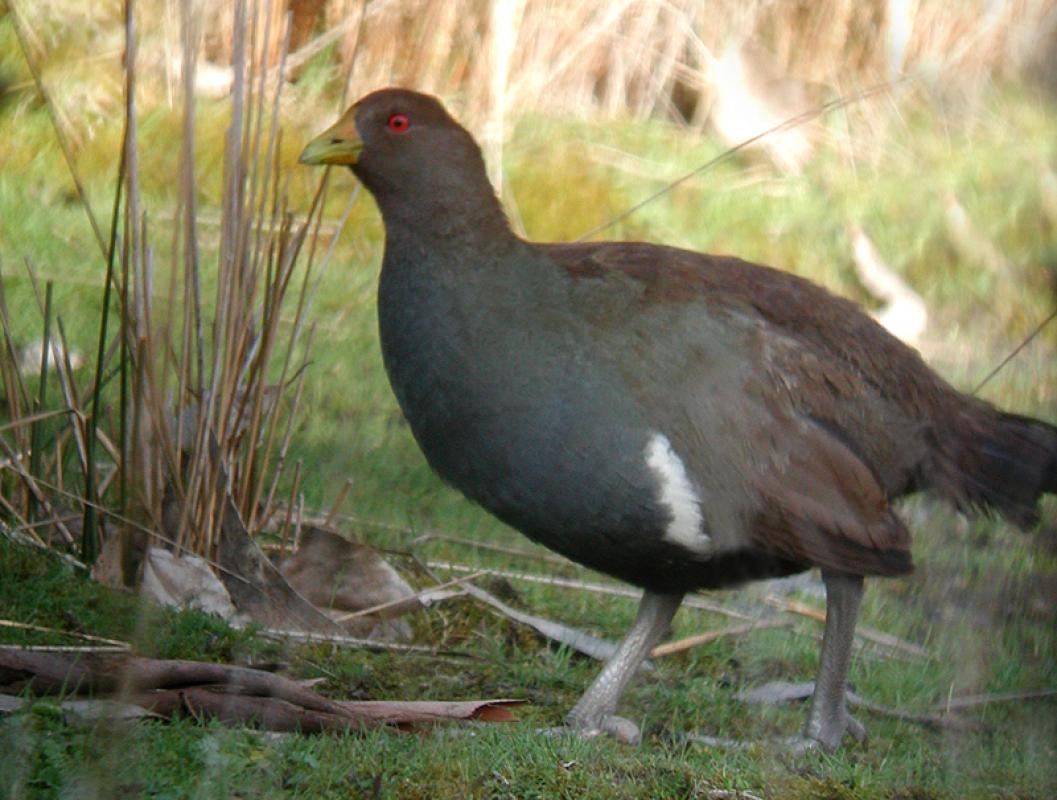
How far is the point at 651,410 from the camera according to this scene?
3.65 meters

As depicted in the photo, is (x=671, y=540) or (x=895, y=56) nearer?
(x=671, y=540)

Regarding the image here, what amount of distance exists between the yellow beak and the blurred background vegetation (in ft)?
0.30

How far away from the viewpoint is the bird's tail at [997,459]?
3.83 m

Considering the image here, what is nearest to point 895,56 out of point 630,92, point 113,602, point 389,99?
point 630,92

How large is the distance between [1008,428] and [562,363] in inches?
46.8

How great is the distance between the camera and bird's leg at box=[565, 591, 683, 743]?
3.87 m

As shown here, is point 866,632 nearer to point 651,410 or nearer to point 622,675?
point 622,675

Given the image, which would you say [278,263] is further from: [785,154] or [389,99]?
[785,154]

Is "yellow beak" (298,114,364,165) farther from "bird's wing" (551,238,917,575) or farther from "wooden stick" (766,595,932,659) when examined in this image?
"wooden stick" (766,595,932,659)

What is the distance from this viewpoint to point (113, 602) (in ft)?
12.4

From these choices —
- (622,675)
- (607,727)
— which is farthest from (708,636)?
(607,727)

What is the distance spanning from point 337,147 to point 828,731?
6.04ft

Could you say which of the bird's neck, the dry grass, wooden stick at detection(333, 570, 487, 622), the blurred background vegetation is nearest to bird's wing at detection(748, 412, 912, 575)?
the blurred background vegetation

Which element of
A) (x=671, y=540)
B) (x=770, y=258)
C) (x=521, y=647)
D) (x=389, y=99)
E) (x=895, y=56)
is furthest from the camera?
(x=770, y=258)
